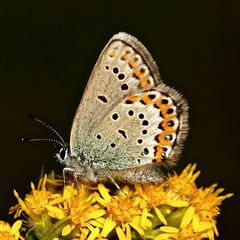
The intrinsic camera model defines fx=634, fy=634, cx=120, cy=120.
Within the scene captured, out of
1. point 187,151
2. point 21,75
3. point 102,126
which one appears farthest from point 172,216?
point 21,75

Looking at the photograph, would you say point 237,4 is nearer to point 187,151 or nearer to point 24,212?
point 187,151

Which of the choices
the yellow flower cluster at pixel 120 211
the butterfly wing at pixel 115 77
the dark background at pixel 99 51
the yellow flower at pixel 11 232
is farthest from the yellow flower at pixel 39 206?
the dark background at pixel 99 51

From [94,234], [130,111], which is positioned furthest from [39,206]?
[130,111]

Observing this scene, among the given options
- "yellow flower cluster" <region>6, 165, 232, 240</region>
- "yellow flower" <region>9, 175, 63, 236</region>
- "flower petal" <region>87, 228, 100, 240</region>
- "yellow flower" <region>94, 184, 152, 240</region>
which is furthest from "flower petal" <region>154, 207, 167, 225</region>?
"yellow flower" <region>9, 175, 63, 236</region>

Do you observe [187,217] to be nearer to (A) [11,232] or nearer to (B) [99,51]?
(A) [11,232]

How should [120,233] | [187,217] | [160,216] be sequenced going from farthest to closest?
1. [187,217]
2. [160,216]
3. [120,233]

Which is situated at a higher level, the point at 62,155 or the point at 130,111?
the point at 130,111

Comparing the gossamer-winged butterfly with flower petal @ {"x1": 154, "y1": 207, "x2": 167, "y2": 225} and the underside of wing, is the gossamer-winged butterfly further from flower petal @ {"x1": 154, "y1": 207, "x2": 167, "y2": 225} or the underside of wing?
flower petal @ {"x1": 154, "y1": 207, "x2": 167, "y2": 225}
